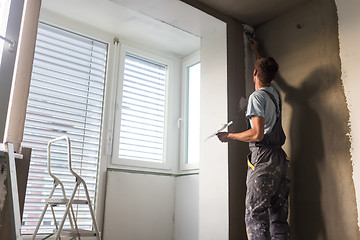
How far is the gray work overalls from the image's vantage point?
204cm

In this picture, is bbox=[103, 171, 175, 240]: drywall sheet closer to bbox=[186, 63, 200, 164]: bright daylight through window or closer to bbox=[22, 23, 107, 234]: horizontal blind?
bbox=[22, 23, 107, 234]: horizontal blind

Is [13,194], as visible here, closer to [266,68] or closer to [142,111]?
[266,68]

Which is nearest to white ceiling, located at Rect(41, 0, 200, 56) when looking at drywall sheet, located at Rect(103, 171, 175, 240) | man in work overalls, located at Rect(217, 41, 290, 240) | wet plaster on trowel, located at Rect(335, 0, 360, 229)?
man in work overalls, located at Rect(217, 41, 290, 240)

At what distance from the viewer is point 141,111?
3.69m

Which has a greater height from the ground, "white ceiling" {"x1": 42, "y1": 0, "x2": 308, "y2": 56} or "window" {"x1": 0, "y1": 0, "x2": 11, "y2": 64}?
"white ceiling" {"x1": 42, "y1": 0, "x2": 308, "y2": 56}

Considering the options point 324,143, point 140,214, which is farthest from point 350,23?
point 140,214

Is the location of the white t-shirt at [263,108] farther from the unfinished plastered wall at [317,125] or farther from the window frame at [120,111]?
the window frame at [120,111]

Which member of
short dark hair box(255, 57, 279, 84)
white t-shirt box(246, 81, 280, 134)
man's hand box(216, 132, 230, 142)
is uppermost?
short dark hair box(255, 57, 279, 84)

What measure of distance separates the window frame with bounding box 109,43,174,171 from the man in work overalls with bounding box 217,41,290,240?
1444mm

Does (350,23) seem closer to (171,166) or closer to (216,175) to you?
(216,175)

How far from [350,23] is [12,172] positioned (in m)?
2.25

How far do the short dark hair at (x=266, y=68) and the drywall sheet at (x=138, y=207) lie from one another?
67.4 inches

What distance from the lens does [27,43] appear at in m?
2.18

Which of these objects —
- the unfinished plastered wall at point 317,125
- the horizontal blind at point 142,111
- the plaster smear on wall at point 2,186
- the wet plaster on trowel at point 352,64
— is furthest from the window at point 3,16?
the wet plaster on trowel at point 352,64
